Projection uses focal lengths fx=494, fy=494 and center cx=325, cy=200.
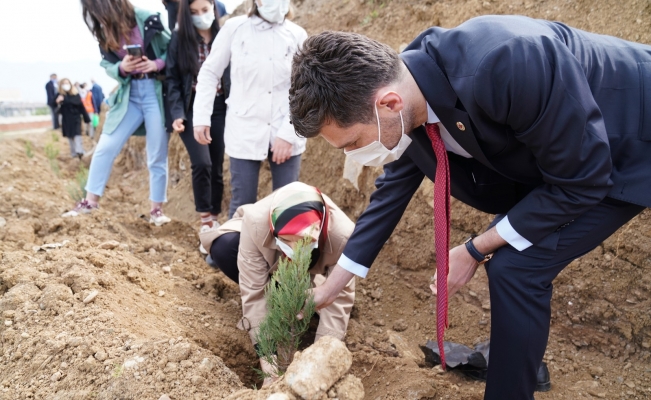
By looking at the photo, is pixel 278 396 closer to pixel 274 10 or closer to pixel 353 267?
pixel 353 267

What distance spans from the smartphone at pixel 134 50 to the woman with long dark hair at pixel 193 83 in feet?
0.76

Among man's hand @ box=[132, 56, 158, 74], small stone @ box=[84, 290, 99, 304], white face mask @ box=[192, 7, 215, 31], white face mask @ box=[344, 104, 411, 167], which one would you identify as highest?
white face mask @ box=[192, 7, 215, 31]

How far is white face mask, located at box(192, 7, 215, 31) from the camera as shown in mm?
4027

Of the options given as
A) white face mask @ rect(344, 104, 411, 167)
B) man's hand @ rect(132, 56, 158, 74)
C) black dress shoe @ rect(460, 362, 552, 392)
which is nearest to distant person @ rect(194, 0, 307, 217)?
man's hand @ rect(132, 56, 158, 74)

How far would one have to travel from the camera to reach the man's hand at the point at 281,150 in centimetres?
355

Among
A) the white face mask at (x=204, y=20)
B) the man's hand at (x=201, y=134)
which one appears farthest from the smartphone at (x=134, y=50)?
the man's hand at (x=201, y=134)

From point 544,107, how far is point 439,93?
363 mm

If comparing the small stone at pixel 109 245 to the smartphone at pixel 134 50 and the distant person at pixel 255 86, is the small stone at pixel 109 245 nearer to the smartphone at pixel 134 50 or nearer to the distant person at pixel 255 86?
the distant person at pixel 255 86

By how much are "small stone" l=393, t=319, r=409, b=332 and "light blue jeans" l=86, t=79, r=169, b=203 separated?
2510mm

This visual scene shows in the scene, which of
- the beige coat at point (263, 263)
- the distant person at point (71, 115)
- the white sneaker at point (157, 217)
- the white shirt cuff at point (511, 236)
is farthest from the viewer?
the distant person at point (71, 115)

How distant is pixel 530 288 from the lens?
1.87m

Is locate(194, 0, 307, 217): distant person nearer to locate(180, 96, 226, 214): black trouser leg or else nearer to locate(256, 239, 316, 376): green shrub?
locate(180, 96, 226, 214): black trouser leg

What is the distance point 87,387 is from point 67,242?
180cm

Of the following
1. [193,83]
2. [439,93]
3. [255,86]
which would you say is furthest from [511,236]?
[193,83]
